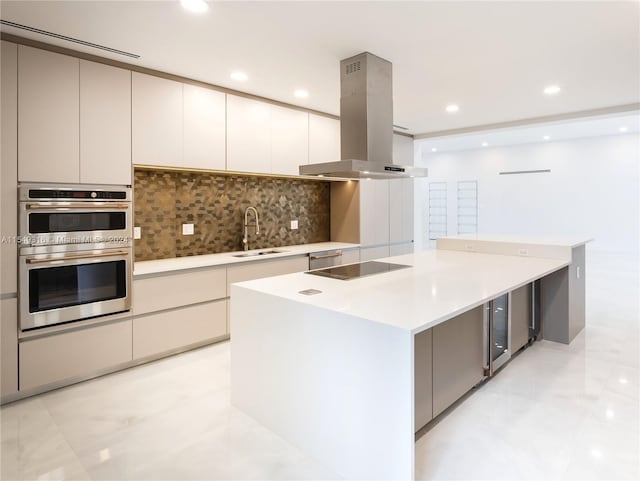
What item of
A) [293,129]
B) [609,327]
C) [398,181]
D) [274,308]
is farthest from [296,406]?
[398,181]

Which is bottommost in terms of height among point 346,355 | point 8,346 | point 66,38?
point 8,346

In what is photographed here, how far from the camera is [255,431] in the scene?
2.27 m

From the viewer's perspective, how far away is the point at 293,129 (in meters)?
4.40

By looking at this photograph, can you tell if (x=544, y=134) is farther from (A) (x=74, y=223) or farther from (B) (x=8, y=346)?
(B) (x=8, y=346)

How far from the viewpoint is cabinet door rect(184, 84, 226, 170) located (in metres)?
→ 3.47

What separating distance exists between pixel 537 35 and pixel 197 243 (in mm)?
3342

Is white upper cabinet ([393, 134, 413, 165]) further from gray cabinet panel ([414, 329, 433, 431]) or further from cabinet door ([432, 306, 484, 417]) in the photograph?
gray cabinet panel ([414, 329, 433, 431])

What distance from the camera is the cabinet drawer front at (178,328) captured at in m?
3.17

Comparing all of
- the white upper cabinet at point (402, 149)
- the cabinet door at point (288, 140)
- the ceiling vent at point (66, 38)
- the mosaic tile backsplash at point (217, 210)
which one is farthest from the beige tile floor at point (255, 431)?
the white upper cabinet at point (402, 149)

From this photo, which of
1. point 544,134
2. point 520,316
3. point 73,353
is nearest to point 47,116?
point 73,353

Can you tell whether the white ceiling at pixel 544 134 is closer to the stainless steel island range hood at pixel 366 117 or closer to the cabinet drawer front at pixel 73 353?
the stainless steel island range hood at pixel 366 117

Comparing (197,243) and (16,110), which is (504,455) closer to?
A: (197,243)

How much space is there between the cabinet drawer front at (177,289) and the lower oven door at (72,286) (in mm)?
109

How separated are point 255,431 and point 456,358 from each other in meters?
1.28
